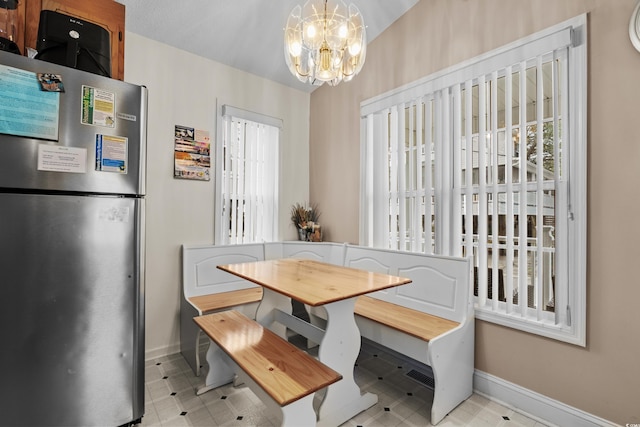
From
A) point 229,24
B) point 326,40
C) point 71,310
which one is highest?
point 229,24

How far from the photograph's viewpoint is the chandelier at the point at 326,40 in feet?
5.67

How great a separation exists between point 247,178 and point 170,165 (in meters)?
0.80

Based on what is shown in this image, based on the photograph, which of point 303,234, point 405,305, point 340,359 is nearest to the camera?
point 340,359

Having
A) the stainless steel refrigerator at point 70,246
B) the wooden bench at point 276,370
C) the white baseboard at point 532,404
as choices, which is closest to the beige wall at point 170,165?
the wooden bench at point 276,370

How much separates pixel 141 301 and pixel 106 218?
1.47ft

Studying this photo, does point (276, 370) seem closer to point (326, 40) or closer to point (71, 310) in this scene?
point (71, 310)

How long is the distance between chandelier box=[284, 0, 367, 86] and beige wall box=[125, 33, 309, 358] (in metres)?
1.49

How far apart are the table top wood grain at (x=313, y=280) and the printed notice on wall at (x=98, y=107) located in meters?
1.11

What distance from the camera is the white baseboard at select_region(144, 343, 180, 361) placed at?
8.70ft

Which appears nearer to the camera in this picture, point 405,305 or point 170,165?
point 405,305

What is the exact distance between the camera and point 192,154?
2.90 metres

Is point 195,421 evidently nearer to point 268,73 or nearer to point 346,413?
point 346,413

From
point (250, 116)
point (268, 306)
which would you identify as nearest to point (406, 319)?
point (268, 306)

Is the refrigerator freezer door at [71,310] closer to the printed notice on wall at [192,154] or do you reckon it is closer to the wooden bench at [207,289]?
the wooden bench at [207,289]
